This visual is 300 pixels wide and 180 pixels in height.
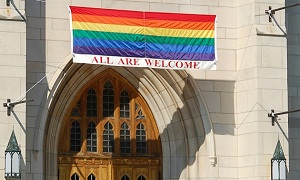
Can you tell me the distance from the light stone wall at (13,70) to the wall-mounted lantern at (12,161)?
24cm

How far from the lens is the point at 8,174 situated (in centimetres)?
2033

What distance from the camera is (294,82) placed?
78.6ft

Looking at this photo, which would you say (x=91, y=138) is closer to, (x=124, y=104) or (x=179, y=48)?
(x=124, y=104)

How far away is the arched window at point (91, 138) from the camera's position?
76.1 feet

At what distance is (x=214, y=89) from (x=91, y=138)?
298 centimetres

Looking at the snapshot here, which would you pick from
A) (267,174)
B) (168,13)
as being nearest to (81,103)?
(168,13)

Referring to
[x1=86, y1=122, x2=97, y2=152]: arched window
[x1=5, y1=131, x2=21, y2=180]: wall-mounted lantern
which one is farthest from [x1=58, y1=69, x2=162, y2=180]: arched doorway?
[x1=5, y1=131, x2=21, y2=180]: wall-mounted lantern

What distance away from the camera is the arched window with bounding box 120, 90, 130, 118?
2358 centimetres

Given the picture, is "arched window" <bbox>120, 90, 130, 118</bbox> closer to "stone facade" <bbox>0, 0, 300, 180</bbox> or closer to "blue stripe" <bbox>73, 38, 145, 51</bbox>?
"stone facade" <bbox>0, 0, 300, 180</bbox>

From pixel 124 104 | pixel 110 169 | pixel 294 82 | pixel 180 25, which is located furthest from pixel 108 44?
pixel 294 82

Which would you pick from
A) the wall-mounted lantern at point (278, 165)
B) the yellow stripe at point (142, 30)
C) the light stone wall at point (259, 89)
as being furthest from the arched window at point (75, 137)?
the wall-mounted lantern at point (278, 165)

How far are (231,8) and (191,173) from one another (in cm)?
389

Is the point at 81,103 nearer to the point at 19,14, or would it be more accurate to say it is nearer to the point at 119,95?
the point at 119,95

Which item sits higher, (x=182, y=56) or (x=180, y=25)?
(x=180, y=25)
